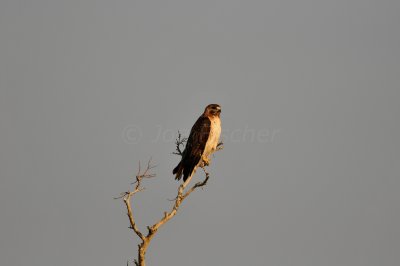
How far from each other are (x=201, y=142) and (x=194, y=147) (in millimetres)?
209

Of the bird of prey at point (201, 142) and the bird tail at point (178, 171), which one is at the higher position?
the bird of prey at point (201, 142)

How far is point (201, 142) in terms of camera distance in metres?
14.2

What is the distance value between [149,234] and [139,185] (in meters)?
0.81

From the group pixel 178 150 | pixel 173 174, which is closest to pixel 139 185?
pixel 178 150

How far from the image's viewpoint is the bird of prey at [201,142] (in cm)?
1349

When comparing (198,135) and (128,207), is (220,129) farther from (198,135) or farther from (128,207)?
(128,207)

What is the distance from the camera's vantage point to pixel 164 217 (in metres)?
10.3

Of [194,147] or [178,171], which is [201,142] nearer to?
[194,147]

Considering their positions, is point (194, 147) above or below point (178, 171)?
above

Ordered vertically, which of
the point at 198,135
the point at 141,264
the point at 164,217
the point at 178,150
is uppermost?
the point at 198,135

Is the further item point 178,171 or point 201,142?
point 201,142

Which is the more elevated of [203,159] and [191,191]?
[203,159]

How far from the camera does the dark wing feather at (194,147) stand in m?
13.5

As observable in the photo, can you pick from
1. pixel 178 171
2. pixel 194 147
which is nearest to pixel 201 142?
pixel 194 147
